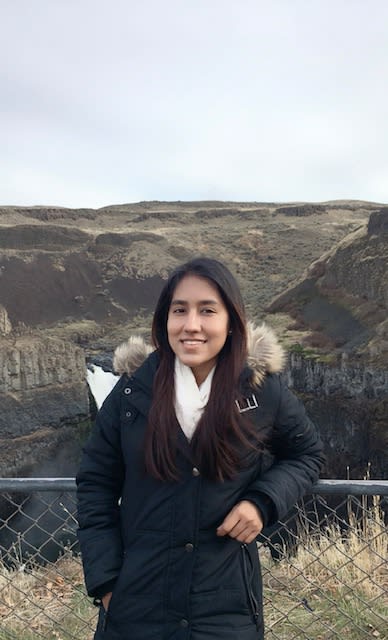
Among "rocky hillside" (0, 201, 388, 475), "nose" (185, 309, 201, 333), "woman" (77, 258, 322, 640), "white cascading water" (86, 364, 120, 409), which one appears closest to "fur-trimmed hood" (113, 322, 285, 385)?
"woman" (77, 258, 322, 640)

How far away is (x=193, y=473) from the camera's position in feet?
8.16

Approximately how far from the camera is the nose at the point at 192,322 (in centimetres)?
262

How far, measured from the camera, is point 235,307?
2.73 meters

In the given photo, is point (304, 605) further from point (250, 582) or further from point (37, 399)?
point (37, 399)

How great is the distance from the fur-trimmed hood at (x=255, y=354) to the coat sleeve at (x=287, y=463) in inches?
3.5

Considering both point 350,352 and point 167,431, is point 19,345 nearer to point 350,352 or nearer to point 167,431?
point 350,352

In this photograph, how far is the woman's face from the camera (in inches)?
104

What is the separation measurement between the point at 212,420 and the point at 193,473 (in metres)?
0.24

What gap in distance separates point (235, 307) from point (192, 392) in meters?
0.44

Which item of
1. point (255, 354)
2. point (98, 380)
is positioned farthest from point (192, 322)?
point (98, 380)

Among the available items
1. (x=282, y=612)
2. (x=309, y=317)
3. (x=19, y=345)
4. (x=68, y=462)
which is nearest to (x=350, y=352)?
(x=309, y=317)

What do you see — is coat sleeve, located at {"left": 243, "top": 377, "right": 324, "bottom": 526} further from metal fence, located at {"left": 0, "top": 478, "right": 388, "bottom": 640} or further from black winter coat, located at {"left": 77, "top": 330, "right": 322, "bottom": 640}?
metal fence, located at {"left": 0, "top": 478, "right": 388, "bottom": 640}

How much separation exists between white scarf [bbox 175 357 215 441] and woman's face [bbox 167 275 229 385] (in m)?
0.06

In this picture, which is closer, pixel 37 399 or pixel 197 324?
pixel 197 324
